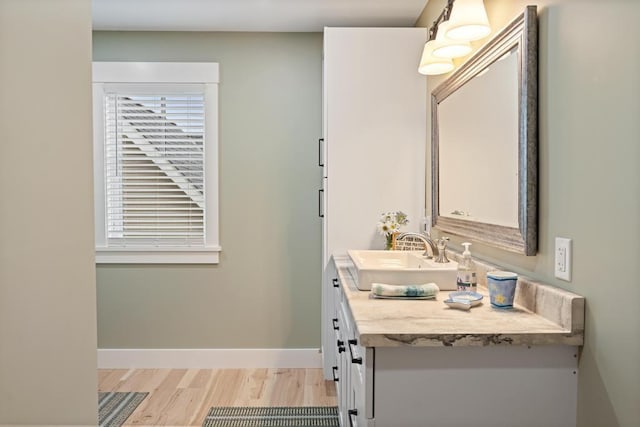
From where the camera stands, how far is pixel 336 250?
3047mm

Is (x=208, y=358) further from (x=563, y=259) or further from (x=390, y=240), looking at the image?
(x=563, y=259)

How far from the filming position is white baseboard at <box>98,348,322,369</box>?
11.5 feet

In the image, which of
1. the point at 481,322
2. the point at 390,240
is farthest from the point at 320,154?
the point at 481,322

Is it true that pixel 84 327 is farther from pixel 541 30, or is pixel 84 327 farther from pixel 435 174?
pixel 435 174

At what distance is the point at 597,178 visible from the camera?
1232 mm

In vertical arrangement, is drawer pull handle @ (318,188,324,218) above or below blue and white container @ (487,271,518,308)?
above

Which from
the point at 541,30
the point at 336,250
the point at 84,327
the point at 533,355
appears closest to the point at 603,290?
the point at 533,355

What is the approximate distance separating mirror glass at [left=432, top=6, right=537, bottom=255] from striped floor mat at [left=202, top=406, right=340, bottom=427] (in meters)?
1.22

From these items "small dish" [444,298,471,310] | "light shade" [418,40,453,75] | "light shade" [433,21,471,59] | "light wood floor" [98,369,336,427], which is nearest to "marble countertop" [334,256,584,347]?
"small dish" [444,298,471,310]

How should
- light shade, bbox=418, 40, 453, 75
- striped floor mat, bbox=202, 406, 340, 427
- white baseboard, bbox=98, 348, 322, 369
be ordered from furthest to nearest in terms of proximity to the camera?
white baseboard, bbox=98, 348, 322, 369 < striped floor mat, bbox=202, 406, 340, 427 < light shade, bbox=418, 40, 453, 75

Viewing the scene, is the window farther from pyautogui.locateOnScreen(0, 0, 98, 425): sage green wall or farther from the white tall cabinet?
pyautogui.locateOnScreen(0, 0, 98, 425): sage green wall

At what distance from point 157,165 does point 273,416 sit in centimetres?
183

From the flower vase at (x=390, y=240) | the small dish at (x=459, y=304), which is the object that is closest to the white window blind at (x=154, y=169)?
the flower vase at (x=390, y=240)

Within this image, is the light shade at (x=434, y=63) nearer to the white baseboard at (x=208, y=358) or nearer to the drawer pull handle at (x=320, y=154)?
the drawer pull handle at (x=320, y=154)
